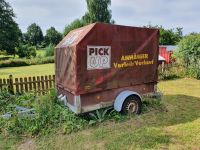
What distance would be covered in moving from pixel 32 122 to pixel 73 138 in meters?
1.16

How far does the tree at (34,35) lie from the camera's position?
7946cm

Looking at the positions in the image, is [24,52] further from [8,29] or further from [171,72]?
[171,72]

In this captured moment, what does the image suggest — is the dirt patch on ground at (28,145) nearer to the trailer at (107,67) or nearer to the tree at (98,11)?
the trailer at (107,67)

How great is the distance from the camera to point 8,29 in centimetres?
3991

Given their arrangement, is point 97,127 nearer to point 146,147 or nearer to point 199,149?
point 146,147

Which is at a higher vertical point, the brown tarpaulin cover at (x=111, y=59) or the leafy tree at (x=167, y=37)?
the leafy tree at (x=167, y=37)

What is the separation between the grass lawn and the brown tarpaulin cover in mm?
1032

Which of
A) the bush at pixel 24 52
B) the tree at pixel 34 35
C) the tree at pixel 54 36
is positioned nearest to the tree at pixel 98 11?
the bush at pixel 24 52

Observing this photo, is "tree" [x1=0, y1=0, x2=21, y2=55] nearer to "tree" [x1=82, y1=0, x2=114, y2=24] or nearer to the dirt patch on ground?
"tree" [x1=82, y1=0, x2=114, y2=24]

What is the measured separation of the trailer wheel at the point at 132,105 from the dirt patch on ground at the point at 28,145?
8.22 feet

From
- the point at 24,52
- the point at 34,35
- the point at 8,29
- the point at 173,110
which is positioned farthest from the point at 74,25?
the point at 173,110

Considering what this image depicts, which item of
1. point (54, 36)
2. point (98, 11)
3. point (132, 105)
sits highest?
point (98, 11)

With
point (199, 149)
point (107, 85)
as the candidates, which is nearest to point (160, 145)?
point (199, 149)

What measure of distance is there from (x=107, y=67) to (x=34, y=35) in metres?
78.5
